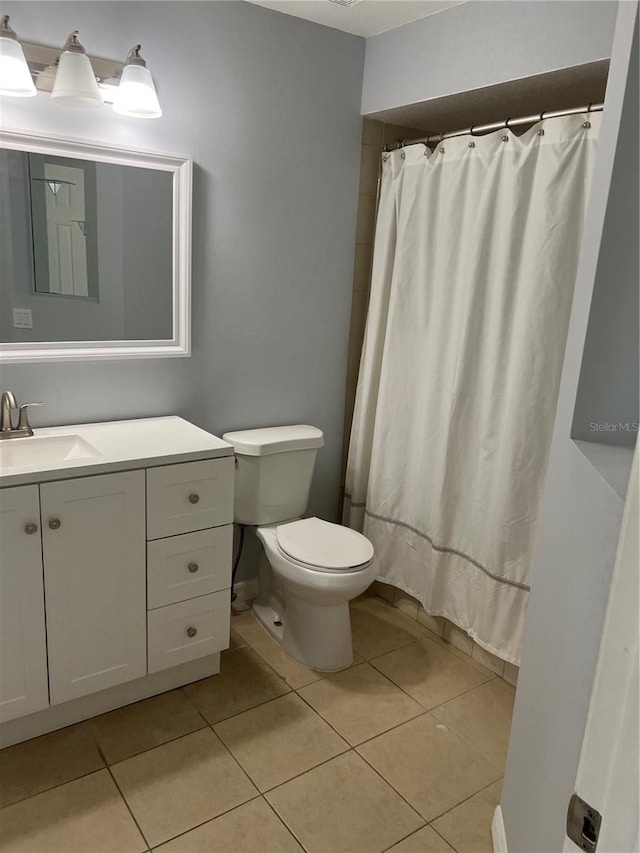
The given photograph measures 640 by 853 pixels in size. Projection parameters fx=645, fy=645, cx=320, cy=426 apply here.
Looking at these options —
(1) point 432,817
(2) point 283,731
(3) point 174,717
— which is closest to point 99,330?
(3) point 174,717

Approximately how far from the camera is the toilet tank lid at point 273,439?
8.19 ft

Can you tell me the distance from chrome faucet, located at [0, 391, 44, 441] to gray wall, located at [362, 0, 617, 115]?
1.80 metres

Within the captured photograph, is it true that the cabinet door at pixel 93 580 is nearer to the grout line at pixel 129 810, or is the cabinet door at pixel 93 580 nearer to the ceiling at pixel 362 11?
the grout line at pixel 129 810

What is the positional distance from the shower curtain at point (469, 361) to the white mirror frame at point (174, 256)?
0.83 meters

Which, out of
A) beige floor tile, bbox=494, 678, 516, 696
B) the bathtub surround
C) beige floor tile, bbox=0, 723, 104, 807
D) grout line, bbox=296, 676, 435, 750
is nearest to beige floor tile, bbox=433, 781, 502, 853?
grout line, bbox=296, 676, 435, 750

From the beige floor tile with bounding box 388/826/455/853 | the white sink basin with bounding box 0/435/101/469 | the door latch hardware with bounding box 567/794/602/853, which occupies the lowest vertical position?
the beige floor tile with bounding box 388/826/455/853

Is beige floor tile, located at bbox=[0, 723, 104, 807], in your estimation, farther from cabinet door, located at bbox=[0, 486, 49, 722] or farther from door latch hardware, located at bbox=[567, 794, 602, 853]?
door latch hardware, located at bbox=[567, 794, 602, 853]

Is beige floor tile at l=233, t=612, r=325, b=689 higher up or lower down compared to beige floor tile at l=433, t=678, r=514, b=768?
higher up

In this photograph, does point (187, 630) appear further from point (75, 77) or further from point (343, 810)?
point (75, 77)

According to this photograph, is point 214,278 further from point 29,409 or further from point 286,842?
point 286,842

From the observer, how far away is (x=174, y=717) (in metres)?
2.14

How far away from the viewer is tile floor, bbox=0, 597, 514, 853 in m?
1.72

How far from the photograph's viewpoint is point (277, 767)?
1958mm

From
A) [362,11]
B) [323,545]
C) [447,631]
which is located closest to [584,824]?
[323,545]
